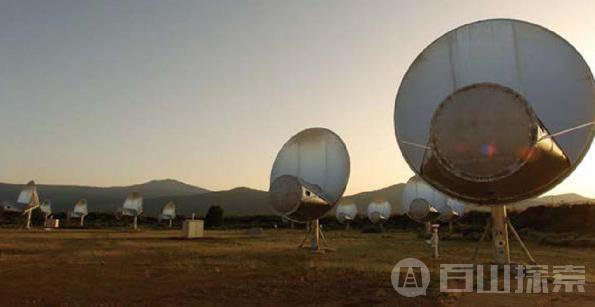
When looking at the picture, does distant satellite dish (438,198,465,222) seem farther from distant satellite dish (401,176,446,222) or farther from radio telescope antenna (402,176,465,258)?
distant satellite dish (401,176,446,222)

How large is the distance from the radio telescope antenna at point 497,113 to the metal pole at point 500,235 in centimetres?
3

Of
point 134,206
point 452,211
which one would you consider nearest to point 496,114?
point 452,211

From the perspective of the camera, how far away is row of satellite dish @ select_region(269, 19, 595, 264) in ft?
41.8

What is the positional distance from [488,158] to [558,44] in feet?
18.1

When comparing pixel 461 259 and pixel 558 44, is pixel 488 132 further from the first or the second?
pixel 461 259

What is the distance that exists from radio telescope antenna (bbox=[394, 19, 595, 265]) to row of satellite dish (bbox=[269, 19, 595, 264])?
26 mm

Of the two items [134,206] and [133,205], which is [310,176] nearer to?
[134,206]

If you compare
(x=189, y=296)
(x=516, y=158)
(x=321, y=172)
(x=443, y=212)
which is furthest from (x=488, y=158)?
(x=443, y=212)

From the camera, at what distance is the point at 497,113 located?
12.7 m

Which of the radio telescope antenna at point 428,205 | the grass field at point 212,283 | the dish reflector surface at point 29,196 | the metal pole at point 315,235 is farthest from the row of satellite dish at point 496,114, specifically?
the dish reflector surface at point 29,196

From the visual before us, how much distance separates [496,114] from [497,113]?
40 millimetres

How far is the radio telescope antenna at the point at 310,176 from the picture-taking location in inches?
1042

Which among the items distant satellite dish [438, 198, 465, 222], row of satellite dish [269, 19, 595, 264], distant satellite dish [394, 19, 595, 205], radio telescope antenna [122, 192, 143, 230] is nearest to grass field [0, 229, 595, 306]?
row of satellite dish [269, 19, 595, 264]

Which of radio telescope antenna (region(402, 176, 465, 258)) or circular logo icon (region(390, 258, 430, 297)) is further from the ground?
radio telescope antenna (region(402, 176, 465, 258))
